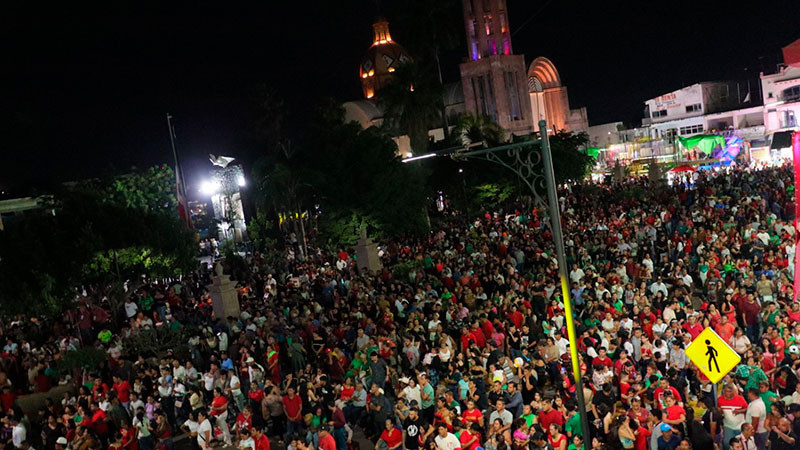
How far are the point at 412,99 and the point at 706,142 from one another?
30043 millimetres

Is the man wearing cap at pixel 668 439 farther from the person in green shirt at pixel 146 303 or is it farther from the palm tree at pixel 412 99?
the palm tree at pixel 412 99

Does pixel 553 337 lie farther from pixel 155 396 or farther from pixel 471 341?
pixel 155 396

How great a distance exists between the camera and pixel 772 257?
1434 centimetres

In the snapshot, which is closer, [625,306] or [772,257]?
[625,306]

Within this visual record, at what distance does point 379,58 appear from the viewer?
68.9 meters

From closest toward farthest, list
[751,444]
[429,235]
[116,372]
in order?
[751,444], [116,372], [429,235]

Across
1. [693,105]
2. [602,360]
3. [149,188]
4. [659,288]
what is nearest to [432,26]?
[149,188]

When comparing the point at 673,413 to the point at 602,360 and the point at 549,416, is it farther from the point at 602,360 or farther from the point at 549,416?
the point at 602,360

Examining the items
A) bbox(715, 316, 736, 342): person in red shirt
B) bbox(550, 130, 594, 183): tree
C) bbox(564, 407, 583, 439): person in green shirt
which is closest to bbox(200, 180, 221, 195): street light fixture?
bbox(550, 130, 594, 183): tree

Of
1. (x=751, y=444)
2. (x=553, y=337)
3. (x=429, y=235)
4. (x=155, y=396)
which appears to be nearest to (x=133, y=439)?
(x=155, y=396)

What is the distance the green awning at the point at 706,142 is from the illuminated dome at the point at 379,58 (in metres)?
28.5

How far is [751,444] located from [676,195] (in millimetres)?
19664

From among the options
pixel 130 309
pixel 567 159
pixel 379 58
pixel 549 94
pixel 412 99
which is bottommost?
pixel 130 309

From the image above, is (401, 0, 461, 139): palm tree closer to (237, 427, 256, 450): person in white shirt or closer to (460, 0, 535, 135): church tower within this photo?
(460, 0, 535, 135): church tower
